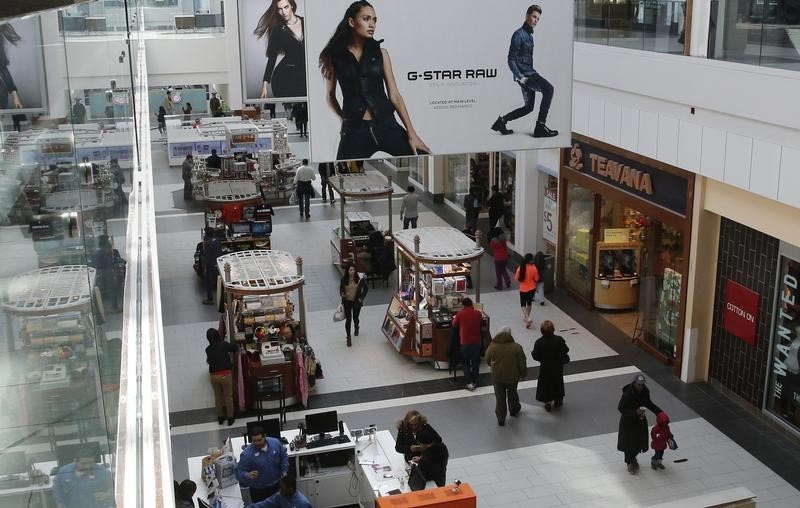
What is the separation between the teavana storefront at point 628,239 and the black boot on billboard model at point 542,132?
3.97 m

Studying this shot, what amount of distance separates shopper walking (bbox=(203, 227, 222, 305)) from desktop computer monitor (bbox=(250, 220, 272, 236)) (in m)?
1.19

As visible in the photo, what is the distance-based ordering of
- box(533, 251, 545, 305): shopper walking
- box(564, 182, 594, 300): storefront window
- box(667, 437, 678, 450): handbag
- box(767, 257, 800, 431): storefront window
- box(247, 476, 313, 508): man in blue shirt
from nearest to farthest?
box(247, 476, 313, 508): man in blue shirt < box(667, 437, 678, 450): handbag < box(767, 257, 800, 431): storefront window < box(533, 251, 545, 305): shopper walking < box(564, 182, 594, 300): storefront window

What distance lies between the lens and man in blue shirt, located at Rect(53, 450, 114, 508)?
1.04 metres

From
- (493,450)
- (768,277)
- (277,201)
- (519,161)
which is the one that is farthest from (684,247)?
(277,201)

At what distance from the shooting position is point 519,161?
18.7 m

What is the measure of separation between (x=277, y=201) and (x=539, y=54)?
17.5 m

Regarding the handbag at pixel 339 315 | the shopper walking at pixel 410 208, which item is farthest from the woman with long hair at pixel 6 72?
the shopper walking at pixel 410 208

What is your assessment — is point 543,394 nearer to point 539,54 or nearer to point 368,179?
point 539,54

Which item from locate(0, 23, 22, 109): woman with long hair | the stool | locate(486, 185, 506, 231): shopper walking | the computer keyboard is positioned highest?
locate(0, 23, 22, 109): woman with long hair

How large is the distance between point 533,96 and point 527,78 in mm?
242

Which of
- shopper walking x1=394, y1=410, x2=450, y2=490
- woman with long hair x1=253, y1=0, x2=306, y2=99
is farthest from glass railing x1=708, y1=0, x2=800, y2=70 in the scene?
woman with long hair x1=253, y1=0, x2=306, y2=99

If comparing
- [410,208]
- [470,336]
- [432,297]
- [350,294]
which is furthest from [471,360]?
[410,208]

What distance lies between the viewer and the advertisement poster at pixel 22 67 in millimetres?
1035

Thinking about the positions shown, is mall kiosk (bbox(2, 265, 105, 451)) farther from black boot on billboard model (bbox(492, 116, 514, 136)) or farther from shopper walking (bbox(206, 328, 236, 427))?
shopper walking (bbox(206, 328, 236, 427))
